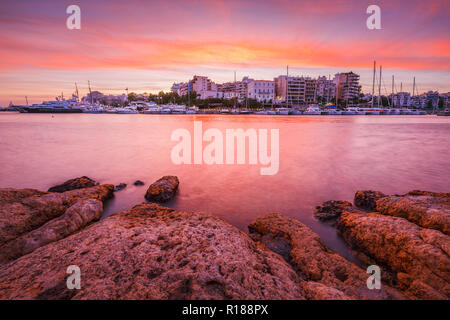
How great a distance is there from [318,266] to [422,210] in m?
2.08

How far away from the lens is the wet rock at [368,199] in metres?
5.06

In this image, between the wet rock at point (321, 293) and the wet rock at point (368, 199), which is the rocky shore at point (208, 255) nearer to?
the wet rock at point (321, 293)

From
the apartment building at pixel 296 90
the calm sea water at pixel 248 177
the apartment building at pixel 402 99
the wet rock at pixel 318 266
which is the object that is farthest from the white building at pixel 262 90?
the wet rock at pixel 318 266

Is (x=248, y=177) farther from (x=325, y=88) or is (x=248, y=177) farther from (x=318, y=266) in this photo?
(x=325, y=88)

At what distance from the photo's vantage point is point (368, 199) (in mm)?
5168

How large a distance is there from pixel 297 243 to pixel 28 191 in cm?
548

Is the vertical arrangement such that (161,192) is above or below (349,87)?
below

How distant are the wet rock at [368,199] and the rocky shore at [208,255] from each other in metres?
1.05

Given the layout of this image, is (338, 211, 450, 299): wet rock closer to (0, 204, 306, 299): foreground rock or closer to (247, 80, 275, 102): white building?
(0, 204, 306, 299): foreground rock

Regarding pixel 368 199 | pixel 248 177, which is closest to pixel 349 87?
pixel 248 177

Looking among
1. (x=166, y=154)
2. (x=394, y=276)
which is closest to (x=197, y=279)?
(x=394, y=276)

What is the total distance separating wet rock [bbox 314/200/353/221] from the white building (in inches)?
4004

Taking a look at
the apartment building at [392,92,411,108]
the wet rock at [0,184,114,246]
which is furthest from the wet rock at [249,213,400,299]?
the apartment building at [392,92,411,108]

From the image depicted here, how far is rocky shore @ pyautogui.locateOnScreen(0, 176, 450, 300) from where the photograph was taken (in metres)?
1.98
